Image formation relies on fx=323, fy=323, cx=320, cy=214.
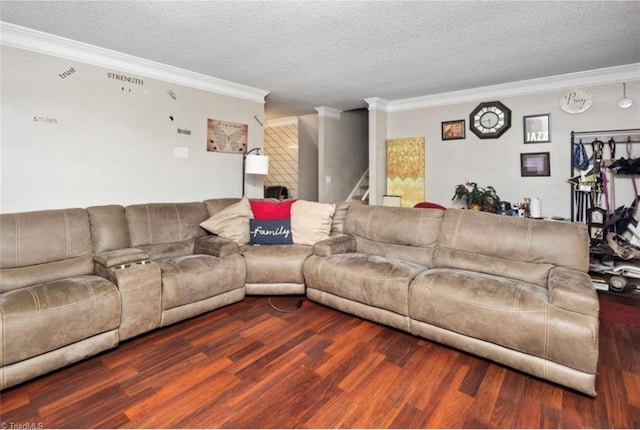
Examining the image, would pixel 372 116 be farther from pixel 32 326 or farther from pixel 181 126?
pixel 32 326

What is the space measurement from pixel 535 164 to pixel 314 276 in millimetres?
3283

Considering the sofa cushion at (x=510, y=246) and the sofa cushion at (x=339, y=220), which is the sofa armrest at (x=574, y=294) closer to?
the sofa cushion at (x=510, y=246)

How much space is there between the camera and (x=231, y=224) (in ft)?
11.4

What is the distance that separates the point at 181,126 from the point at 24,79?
138 centimetres

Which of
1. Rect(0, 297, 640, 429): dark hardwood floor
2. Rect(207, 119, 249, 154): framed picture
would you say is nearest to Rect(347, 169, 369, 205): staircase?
Rect(207, 119, 249, 154): framed picture

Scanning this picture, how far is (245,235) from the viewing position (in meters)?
3.49

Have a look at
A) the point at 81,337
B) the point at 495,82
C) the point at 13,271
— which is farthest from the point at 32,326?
the point at 495,82

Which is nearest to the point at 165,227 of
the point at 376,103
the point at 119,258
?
the point at 119,258

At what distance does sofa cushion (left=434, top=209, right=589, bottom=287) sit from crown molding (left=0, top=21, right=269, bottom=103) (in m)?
3.18

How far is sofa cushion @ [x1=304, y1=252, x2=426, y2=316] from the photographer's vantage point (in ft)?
8.04

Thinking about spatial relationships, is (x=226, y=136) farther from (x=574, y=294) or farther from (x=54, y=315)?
(x=574, y=294)

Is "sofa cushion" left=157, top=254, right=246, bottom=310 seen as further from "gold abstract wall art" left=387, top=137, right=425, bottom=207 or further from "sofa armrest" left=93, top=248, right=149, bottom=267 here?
"gold abstract wall art" left=387, top=137, right=425, bottom=207

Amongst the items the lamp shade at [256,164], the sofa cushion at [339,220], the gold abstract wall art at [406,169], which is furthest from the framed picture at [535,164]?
the lamp shade at [256,164]

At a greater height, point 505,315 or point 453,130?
point 453,130
